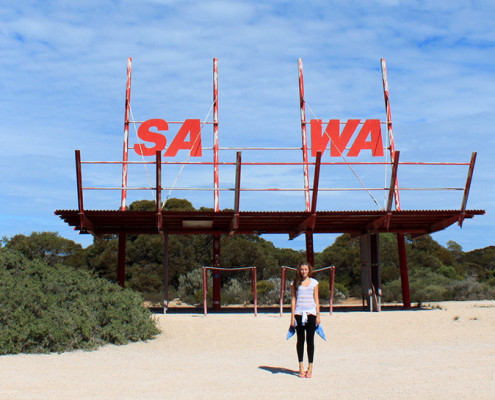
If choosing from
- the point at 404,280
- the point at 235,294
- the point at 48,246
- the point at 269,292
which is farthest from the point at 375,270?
the point at 48,246

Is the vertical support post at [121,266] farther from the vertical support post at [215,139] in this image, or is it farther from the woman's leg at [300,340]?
the woman's leg at [300,340]

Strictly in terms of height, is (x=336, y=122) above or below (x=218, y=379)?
above

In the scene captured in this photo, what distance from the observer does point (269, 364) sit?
10.3 meters

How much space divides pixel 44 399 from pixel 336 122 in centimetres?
1589

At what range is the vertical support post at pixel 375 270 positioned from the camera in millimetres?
19922

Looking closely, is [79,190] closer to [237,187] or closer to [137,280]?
[237,187]

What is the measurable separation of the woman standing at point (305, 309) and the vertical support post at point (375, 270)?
1153cm

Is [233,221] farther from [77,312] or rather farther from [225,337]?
[77,312]

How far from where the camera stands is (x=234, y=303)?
2698cm

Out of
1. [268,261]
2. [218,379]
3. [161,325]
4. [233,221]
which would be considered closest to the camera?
[218,379]

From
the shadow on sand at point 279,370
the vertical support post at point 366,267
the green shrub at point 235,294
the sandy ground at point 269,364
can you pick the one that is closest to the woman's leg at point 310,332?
the sandy ground at point 269,364

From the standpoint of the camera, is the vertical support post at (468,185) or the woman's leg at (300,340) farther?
the vertical support post at (468,185)

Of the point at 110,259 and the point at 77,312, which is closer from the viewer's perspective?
the point at 77,312

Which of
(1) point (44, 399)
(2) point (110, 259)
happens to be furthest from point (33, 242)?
(1) point (44, 399)
